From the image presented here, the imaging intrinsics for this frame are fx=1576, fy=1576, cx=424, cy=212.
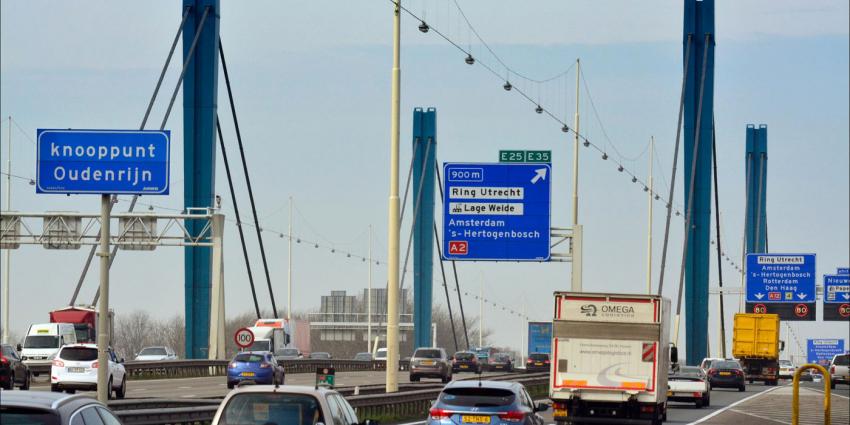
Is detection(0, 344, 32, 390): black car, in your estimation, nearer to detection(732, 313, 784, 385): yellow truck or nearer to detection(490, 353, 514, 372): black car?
detection(732, 313, 784, 385): yellow truck

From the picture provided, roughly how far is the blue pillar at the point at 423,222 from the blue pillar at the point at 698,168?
2809 centimetres

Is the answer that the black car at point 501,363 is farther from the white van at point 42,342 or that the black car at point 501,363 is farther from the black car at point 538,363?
the white van at point 42,342

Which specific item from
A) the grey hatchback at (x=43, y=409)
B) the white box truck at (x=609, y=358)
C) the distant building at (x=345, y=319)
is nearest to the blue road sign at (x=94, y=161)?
the white box truck at (x=609, y=358)

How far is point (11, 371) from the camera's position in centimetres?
4244

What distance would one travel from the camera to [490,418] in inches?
880

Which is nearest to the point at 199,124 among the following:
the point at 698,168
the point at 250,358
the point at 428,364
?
the point at 428,364

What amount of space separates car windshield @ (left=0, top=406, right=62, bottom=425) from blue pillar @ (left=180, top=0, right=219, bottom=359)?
57.8 m

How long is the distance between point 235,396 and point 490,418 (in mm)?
7538

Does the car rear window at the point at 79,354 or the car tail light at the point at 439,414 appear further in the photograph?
the car rear window at the point at 79,354

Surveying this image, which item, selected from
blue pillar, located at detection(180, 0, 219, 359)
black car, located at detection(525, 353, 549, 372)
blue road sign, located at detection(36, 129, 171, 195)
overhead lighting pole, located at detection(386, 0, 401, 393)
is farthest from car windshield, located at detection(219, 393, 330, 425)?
black car, located at detection(525, 353, 549, 372)

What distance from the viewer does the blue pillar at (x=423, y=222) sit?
112 meters

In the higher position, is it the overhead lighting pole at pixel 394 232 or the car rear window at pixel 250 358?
the overhead lighting pole at pixel 394 232

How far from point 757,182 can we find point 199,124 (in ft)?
262

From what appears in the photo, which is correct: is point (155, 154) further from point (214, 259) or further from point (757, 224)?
point (757, 224)
